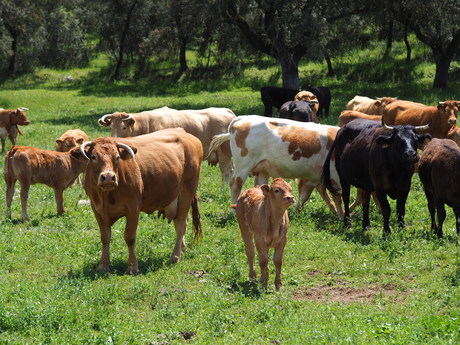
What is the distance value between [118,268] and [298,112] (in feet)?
36.3

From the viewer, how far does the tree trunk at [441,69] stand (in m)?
37.4

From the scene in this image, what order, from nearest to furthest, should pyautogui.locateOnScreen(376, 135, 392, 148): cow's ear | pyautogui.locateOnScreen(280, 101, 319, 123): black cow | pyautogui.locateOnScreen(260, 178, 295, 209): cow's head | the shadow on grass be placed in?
pyautogui.locateOnScreen(260, 178, 295, 209): cow's head → the shadow on grass → pyautogui.locateOnScreen(376, 135, 392, 148): cow's ear → pyautogui.locateOnScreen(280, 101, 319, 123): black cow

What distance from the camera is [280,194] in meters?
10.4

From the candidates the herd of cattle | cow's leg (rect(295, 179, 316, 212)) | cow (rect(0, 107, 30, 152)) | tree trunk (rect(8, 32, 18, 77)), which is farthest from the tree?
tree trunk (rect(8, 32, 18, 77))

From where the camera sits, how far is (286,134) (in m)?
16.0

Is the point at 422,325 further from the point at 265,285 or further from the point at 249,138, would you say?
the point at 249,138

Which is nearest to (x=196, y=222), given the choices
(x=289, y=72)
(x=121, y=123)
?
(x=121, y=123)

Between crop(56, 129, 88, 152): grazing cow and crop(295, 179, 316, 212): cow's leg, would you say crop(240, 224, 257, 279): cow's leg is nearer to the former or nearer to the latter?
crop(295, 179, 316, 212): cow's leg

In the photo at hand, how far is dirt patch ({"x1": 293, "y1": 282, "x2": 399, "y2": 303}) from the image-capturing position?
10.4m

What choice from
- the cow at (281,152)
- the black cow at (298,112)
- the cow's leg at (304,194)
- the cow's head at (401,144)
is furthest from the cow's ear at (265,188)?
the black cow at (298,112)

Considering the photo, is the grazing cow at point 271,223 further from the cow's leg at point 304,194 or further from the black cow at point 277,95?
the black cow at point 277,95

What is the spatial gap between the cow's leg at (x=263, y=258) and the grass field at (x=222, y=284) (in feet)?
0.59

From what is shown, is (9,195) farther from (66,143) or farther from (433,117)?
(433,117)

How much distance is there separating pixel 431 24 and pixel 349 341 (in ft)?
99.0
